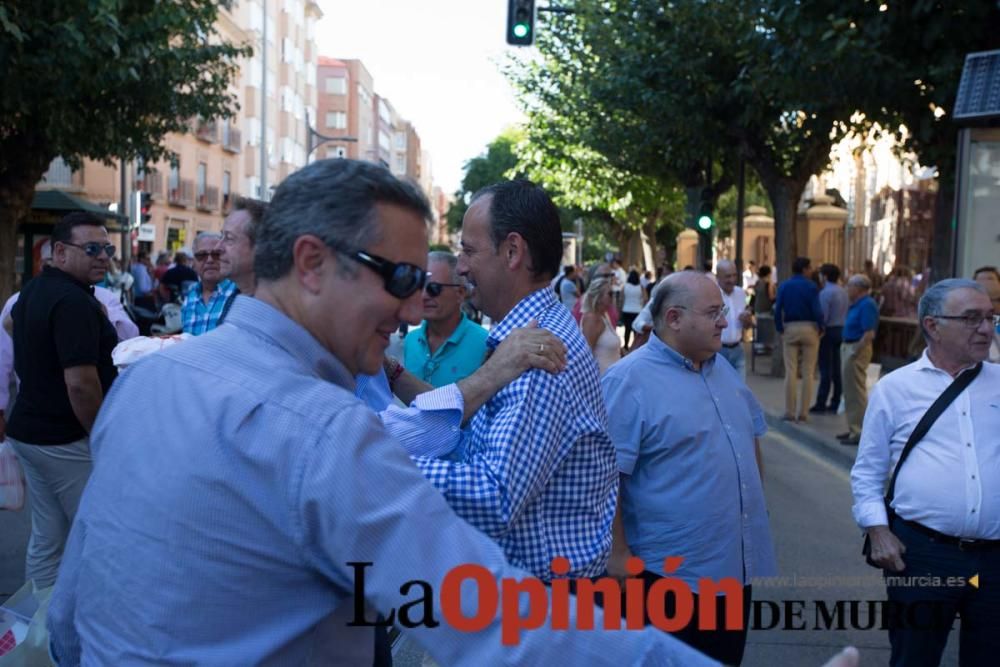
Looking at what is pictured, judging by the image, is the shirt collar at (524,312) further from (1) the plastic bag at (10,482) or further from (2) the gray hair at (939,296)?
(1) the plastic bag at (10,482)

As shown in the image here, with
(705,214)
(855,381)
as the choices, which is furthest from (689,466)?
(705,214)

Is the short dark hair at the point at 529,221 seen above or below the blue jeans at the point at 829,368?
above

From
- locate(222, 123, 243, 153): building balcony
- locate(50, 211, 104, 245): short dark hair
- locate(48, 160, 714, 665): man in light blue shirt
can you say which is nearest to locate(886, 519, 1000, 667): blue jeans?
locate(48, 160, 714, 665): man in light blue shirt

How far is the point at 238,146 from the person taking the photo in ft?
188

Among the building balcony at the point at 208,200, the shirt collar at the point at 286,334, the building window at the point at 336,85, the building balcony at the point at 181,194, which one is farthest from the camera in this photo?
the building window at the point at 336,85

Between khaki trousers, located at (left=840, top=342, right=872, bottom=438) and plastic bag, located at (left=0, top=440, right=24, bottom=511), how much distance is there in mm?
9578

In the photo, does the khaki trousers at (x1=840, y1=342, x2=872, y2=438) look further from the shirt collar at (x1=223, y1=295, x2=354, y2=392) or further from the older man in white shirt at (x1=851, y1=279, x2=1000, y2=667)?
the shirt collar at (x1=223, y1=295, x2=354, y2=392)

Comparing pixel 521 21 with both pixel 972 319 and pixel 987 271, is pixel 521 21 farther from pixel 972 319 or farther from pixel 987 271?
pixel 972 319

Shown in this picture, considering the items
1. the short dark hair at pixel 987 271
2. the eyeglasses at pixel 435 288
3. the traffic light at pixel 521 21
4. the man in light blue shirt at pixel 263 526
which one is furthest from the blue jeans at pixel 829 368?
the man in light blue shirt at pixel 263 526

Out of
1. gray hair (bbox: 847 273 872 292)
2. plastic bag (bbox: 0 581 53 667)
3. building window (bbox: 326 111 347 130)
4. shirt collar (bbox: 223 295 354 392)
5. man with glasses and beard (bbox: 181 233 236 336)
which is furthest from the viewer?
building window (bbox: 326 111 347 130)

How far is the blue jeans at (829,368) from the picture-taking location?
15172mm

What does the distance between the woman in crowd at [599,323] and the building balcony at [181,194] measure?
38.3 m

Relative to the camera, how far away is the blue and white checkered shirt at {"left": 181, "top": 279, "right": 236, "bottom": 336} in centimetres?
487

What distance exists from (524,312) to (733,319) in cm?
1073
